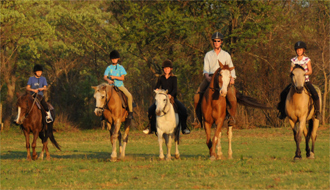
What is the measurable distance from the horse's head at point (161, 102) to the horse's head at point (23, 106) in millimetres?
4231

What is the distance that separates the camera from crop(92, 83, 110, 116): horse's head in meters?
13.5

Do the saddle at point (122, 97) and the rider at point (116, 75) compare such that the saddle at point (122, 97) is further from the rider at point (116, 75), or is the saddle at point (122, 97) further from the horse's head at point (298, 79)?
the horse's head at point (298, 79)

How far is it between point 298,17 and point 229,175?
90.4ft

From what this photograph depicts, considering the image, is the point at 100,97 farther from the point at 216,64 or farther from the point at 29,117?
the point at 216,64

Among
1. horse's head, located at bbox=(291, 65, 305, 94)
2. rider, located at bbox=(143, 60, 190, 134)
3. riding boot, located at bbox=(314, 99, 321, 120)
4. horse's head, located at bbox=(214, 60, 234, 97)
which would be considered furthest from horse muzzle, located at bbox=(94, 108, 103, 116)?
riding boot, located at bbox=(314, 99, 321, 120)

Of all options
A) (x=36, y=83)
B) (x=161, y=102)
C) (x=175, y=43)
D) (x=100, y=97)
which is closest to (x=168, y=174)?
(x=161, y=102)

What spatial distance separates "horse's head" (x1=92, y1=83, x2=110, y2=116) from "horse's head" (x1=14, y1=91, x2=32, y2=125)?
2.56 metres

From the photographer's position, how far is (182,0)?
31.9 meters

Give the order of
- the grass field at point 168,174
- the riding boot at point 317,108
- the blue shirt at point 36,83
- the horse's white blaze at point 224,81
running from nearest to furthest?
the grass field at point 168,174
the horse's white blaze at point 224,81
the riding boot at point 317,108
the blue shirt at point 36,83

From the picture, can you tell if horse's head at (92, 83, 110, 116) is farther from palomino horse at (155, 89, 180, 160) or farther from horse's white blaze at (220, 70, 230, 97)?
horse's white blaze at (220, 70, 230, 97)

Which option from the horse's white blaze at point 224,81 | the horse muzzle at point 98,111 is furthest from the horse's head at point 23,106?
the horse's white blaze at point 224,81

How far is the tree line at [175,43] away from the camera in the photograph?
1224 inches

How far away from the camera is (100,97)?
44.7 ft

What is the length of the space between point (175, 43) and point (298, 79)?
18.7 metres
